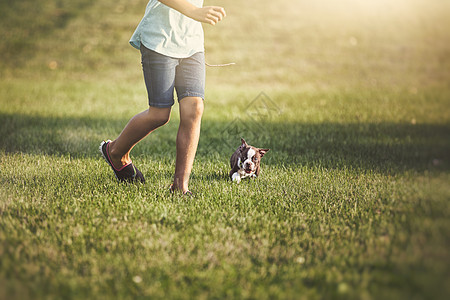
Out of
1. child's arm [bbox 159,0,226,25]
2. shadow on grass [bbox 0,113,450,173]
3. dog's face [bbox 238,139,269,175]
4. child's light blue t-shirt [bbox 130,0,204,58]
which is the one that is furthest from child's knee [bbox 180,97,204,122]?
shadow on grass [bbox 0,113,450,173]

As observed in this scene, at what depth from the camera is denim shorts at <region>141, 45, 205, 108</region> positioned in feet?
10.5

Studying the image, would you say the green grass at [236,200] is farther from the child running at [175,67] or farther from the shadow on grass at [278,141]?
the child running at [175,67]

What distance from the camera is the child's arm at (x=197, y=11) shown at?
2961 millimetres

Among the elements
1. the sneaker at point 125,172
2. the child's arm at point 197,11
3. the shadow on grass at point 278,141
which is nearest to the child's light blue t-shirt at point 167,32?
the child's arm at point 197,11

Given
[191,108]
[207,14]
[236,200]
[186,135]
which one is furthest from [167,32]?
[236,200]

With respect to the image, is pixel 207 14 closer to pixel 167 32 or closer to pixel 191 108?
pixel 167 32

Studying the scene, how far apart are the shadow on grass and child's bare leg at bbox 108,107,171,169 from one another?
1.05 m

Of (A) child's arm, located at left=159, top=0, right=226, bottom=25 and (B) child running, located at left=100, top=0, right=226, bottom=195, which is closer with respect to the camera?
(A) child's arm, located at left=159, top=0, right=226, bottom=25

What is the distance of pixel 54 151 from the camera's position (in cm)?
481

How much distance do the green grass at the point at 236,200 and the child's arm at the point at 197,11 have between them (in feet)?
4.52

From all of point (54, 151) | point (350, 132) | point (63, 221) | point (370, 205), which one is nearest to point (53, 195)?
point (63, 221)

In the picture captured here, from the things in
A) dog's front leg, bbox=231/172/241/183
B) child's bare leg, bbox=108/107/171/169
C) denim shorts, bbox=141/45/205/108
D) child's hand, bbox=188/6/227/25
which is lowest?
dog's front leg, bbox=231/172/241/183

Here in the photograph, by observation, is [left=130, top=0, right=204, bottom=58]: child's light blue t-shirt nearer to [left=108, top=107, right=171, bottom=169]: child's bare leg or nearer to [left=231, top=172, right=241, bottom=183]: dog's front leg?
[left=108, top=107, right=171, bottom=169]: child's bare leg

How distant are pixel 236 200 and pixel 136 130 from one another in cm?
101
